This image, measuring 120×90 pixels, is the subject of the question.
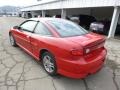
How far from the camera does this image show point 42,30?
379 cm

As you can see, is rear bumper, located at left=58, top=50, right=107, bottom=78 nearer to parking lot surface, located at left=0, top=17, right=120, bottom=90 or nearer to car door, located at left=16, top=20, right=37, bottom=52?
parking lot surface, located at left=0, top=17, right=120, bottom=90

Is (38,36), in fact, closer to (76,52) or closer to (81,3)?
(76,52)

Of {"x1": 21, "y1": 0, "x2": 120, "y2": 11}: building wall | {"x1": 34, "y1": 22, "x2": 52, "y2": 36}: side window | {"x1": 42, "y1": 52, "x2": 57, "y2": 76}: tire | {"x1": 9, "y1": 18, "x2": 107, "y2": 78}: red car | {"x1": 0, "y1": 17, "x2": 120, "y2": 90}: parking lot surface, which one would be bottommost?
{"x1": 0, "y1": 17, "x2": 120, "y2": 90}: parking lot surface

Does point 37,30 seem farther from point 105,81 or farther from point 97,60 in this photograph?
point 105,81

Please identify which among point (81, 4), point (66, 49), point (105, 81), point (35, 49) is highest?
point (81, 4)

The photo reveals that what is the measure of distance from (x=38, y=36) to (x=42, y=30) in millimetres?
204

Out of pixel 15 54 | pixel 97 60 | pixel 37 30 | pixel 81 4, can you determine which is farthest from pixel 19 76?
pixel 81 4

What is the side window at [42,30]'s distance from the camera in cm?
361

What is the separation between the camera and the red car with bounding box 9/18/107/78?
2857 millimetres

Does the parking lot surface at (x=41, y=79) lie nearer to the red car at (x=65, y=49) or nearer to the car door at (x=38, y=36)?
the red car at (x=65, y=49)

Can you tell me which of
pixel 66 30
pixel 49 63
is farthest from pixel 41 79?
pixel 66 30

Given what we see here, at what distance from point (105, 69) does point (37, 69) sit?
6.79 feet

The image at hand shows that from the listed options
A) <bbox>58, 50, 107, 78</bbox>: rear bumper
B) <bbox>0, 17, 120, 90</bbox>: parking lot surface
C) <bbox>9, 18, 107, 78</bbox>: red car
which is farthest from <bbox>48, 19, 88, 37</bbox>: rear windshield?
<bbox>0, 17, 120, 90</bbox>: parking lot surface

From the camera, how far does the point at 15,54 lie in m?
5.14
